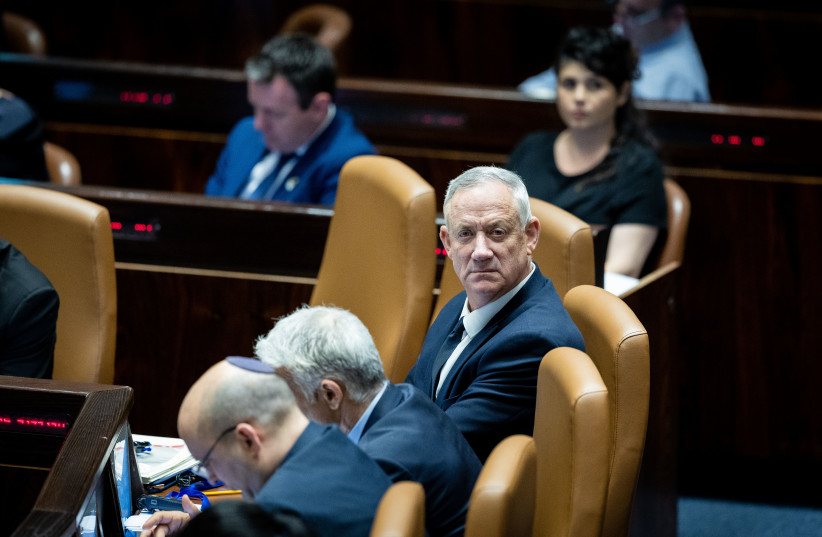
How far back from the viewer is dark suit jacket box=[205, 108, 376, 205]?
303 cm

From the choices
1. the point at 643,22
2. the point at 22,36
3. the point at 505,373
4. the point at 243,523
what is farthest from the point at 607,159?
the point at 22,36

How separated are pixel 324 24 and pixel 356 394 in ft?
9.24

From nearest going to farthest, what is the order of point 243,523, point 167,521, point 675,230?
point 243,523 < point 167,521 < point 675,230

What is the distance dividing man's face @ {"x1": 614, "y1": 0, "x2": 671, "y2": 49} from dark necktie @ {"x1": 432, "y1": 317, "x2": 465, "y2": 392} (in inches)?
81.1

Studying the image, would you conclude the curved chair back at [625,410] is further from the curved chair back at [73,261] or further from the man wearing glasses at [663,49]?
the man wearing glasses at [663,49]

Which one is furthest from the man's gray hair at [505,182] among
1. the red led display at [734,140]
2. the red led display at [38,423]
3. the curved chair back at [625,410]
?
the red led display at [734,140]

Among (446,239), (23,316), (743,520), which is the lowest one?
(743,520)

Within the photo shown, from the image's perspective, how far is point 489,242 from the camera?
76.8 inches

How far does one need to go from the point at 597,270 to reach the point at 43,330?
3.67ft

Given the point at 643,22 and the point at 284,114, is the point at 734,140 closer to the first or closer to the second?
the point at 643,22

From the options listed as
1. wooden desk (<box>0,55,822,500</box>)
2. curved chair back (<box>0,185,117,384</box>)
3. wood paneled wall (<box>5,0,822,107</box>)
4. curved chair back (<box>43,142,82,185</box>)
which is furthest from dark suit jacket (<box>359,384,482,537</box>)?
wood paneled wall (<box>5,0,822,107</box>)

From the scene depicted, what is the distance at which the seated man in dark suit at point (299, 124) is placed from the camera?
119 inches

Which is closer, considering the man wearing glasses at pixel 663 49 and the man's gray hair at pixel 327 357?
the man's gray hair at pixel 327 357

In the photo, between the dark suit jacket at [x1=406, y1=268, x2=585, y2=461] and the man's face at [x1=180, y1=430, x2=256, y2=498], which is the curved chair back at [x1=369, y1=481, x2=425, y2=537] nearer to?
the man's face at [x1=180, y1=430, x2=256, y2=498]
